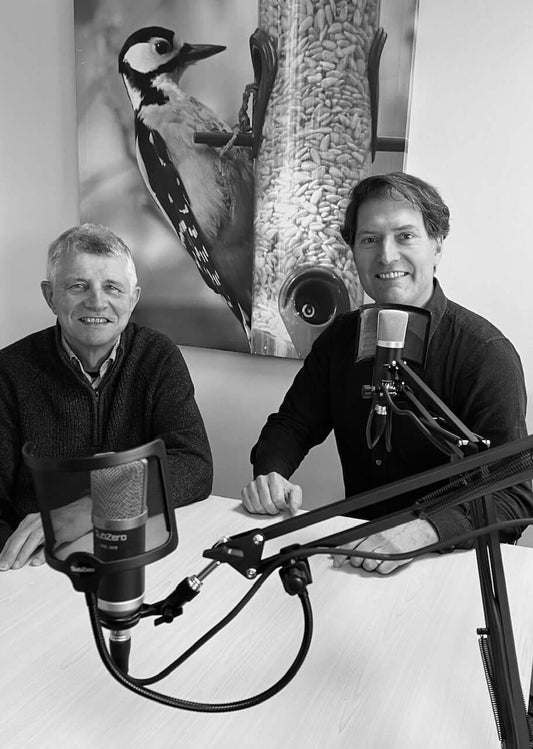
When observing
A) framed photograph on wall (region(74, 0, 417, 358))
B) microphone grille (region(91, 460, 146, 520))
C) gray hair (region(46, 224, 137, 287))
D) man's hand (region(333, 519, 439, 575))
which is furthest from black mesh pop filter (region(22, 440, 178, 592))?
framed photograph on wall (region(74, 0, 417, 358))

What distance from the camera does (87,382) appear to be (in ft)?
5.63

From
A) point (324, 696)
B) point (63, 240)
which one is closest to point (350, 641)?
point (324, 696)

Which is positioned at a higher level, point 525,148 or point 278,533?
point 525,148

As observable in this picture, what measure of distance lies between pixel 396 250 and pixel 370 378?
33cm

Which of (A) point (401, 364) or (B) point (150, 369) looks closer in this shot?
(A) point (401, 364)

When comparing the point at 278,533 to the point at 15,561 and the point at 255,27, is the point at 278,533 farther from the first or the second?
the point at 255,27

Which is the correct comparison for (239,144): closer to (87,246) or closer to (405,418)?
(87,246)

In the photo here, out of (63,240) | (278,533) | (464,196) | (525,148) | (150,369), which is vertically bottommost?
(150,369)

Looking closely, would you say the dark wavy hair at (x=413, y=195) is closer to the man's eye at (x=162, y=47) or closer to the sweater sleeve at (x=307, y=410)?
the sweater sleeve at (x=307, y=410)

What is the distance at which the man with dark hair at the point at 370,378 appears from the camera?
143 cm

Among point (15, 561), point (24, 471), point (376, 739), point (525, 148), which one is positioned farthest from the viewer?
point (525, 148)

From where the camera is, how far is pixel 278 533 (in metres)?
0.55

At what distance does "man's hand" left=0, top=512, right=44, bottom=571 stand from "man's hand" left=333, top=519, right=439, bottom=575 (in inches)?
21.5

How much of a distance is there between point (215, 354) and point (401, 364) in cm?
171
